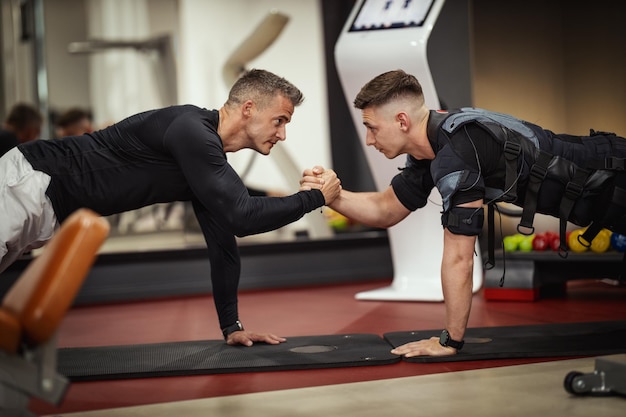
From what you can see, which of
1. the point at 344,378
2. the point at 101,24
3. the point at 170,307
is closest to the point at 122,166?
the point at 344,378

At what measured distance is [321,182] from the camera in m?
3.26

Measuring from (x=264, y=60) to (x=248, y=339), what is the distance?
11.5 feet

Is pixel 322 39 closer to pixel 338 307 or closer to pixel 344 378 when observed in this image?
pixel 338 307

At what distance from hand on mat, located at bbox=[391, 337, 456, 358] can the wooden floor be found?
56 millimetres

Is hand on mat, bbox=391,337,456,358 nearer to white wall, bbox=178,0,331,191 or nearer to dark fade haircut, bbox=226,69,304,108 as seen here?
dark fade haircut, bbox=226,69,304,108

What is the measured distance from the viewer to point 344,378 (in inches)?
111

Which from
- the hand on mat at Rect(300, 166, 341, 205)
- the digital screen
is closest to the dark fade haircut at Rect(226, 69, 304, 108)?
the hand on mat at Rect(300, 166, 341, 205)

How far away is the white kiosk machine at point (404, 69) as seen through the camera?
14.3 feet

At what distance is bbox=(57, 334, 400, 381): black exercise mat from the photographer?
2.96 meters

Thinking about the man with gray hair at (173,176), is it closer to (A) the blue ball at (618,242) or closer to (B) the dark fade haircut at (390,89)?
(B) the dark fade haircut at (390,89)

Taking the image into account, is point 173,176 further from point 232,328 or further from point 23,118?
point 23,118

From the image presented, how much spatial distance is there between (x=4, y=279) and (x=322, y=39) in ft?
9.85

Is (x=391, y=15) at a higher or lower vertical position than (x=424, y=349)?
higher

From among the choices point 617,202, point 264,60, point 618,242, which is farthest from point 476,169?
point 264,60
